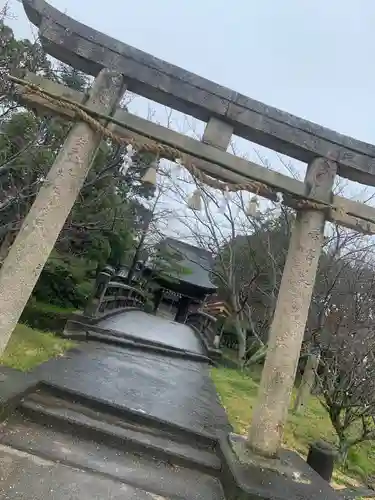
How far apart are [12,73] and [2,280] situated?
3819 millimetres

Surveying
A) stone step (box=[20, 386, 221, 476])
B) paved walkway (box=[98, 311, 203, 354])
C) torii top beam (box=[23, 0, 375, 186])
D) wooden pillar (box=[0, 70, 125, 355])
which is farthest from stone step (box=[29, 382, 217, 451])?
paved walkway (box=[98, 311, 203, 354])

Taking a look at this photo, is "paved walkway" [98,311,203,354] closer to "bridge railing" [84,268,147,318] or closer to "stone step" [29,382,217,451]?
"bridge railing" [84,268,147,318]

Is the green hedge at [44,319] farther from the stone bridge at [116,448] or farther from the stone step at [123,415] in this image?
the stone step at [123,415]

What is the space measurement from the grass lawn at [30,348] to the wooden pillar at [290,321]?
3.84 meters

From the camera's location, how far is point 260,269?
57.5 feet

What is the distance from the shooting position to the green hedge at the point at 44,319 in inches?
445

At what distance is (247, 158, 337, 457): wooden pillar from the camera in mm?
4863

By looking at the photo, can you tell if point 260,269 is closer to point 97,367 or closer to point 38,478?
point 97,367

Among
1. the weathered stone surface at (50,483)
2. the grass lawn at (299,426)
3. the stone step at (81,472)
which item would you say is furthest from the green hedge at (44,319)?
the weathered stone surface at (50,483)

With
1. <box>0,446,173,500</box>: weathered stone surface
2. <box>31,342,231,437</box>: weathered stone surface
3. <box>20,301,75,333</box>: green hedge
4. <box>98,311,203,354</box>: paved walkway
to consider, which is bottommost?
<box>0,446,173,500</box>: weathered stone surface

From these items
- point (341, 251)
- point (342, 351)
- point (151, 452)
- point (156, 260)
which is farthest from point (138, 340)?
point (156, 260)

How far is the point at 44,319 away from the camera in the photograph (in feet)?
40.8

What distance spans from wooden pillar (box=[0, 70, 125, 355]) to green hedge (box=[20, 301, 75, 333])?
6.31m

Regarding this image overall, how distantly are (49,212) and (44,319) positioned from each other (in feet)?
27.5
